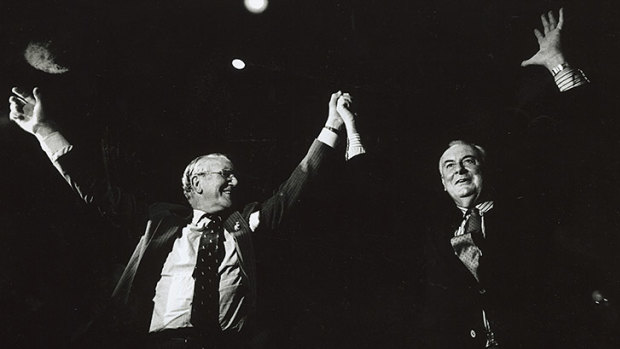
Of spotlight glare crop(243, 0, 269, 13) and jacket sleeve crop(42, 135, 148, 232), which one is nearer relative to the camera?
jacket sleeve crop(42, 135, 148, 232)

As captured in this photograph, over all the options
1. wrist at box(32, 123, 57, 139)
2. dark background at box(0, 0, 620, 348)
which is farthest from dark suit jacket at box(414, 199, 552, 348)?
wrist at box(32, 123, 57, 139)

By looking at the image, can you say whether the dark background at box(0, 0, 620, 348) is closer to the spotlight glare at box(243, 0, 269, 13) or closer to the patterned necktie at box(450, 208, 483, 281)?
the spotlight glare at box(243, 0, 269, 13)

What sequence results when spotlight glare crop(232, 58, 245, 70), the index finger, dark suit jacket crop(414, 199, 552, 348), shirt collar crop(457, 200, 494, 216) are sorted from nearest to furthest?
dark suit jacket crop(414, 199, 552, 348) < shirt collar crop(457, 200, 494, 216) < the index finger < spotlight glare crop(232, 58, 245, 70)

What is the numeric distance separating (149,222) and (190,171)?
1.27 ft

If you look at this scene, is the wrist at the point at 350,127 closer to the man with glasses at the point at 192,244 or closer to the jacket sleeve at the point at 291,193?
the man with glasses at the point at 192,244

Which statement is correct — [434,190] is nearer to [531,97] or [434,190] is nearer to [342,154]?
[342,154]

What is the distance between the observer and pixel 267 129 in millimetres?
3117

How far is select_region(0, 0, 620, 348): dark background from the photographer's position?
2729mm

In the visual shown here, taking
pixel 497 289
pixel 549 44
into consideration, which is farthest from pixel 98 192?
pixel 549 44

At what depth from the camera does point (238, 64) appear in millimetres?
3152

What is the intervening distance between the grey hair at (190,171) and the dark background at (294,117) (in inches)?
3.5

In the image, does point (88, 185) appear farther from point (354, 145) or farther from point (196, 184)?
point (354, 145)

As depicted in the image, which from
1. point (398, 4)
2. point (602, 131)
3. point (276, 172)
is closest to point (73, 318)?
point (276, 172)

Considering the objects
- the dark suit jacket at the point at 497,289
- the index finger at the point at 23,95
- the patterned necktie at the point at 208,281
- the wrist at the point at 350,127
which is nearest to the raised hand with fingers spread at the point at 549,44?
the dark suit jacket at the point at 497,289
